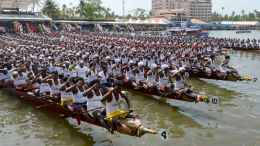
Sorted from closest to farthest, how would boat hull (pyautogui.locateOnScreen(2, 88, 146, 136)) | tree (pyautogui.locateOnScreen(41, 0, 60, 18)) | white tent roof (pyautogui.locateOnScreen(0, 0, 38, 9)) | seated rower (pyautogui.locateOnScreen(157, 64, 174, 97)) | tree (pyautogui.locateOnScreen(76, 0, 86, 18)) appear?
boat hull (pyautogui.locateOnScreen(2, 88, 146, 136)) → seated rower (pyautogui.locateOnScreen(157, 64, 174, 97)) → white tent roof (pyautogui.locateOnScreen(0, 0, 38, 9)) → tree (pyautogui.locateOnScreen(41, 0, 60, 18)) → tree (pyautogui.locateOnScreen(76, 0, 86, 18))

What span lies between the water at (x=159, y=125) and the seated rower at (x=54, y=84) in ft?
3.28

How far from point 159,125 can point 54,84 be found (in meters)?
4.75

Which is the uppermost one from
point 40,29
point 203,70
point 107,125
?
point 40,29

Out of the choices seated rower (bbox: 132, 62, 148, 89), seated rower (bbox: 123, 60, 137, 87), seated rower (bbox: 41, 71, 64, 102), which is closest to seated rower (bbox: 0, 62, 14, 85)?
seated rower (bbox: 41, 71, 64, 102)

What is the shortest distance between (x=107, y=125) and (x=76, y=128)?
90.7 inches

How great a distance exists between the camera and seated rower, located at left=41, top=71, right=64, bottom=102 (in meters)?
8.70

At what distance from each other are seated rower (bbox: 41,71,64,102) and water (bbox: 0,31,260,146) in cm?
100

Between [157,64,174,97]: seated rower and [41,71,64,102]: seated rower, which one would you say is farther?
[157,64,174,97]: seated rower

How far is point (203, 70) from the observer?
14336 mm

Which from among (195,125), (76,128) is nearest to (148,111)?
(195,125)

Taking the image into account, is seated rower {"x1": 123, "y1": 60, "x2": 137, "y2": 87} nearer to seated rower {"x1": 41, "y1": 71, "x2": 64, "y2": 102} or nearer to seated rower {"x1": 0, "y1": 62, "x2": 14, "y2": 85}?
seated rower {"x1": 41, "y1": 71, "x2": 64, "y2": 102}

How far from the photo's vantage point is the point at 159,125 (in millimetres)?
8703

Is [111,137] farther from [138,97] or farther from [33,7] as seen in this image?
[33,7]

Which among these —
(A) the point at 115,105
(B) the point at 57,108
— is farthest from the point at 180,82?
(B) the point at 57,108
